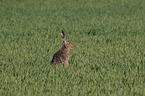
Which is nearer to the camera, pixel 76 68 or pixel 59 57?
pixel 59 57

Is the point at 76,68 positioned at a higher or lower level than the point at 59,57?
lower

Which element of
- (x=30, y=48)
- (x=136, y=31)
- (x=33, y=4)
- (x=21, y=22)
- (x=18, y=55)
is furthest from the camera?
(x=33, y=4)

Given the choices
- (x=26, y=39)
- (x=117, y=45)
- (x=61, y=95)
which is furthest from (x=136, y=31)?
(x=61, y=95)

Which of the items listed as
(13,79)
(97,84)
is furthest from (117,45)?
(13,79)

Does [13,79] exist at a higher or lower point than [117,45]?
higher

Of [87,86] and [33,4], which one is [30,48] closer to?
[87,86]

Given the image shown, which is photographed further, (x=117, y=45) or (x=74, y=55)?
(x=117, y=45)

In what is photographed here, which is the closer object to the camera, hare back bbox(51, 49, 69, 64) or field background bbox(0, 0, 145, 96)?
field background bbox(0, 0, 145, 96)

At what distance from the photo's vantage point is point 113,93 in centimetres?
561

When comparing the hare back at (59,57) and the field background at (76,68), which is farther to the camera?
the hare back at (59,57)

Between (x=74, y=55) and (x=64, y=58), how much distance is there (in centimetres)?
179

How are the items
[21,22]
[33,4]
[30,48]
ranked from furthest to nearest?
[33,4] < [21,22] < [30,48]

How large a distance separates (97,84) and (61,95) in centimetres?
107

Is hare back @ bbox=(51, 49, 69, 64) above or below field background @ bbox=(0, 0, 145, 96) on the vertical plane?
above
